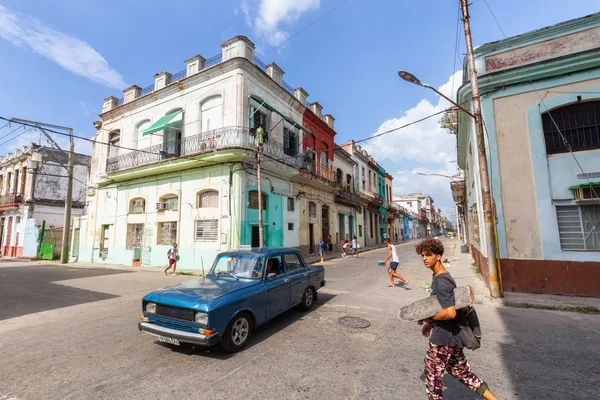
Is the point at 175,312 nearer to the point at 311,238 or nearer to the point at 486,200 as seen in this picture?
the point at 486,200

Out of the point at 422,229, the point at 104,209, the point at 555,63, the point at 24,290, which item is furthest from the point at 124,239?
the point at 422,229

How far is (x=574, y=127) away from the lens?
769 cm

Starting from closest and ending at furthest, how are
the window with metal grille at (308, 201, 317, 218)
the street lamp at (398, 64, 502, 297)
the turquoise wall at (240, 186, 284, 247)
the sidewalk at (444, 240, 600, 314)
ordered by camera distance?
the sidewalk at (444, 240, 600, 314) < the street lamp at (398, 64, 502, 297) < the turquoise wall at (240, 186, 284, 247) < the window with metal grille at (308, 201, 317, 218)

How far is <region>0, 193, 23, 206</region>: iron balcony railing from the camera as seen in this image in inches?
1008

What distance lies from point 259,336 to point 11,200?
3392 cm

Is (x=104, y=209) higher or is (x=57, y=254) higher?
(x=104, y=209)

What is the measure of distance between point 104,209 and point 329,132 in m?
18.1

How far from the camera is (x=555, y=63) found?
305 inches

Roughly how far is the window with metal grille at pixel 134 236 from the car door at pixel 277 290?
14.8 m

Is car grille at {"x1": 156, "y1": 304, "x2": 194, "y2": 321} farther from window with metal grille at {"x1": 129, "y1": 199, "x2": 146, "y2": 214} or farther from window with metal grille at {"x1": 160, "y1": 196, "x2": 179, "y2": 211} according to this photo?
window with metal grille at {"x1": 129, "y1": 199, "x2": 146, "y2": 214}

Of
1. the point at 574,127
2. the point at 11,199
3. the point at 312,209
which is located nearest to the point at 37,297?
the point at 312,209

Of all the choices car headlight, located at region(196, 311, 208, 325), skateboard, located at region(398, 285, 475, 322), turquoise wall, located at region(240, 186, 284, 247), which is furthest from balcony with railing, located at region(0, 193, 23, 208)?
skateboard, located at region(398, 285, 475, 322)

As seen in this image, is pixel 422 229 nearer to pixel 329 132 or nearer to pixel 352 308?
pixel 329 132

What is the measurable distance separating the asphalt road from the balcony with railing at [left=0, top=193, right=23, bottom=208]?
87.9 ft
